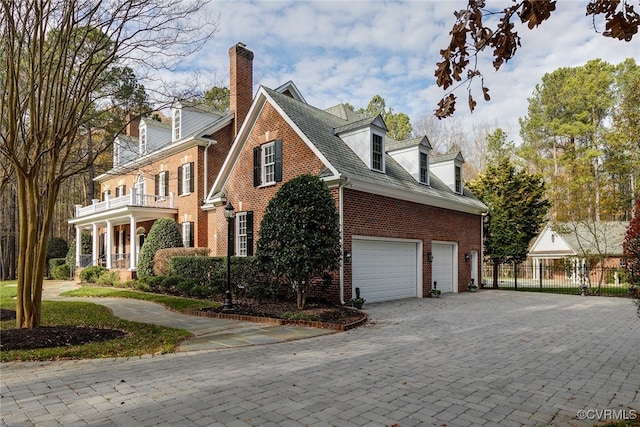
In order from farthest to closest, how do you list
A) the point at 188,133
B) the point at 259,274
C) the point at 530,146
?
the point at 530,146, the point at 188,133, the point at 259,274

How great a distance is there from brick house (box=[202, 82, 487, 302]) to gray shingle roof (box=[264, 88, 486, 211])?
0.06 meters

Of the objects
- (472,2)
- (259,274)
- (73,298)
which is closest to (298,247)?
(259,274)

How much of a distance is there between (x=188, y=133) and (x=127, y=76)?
14266 millimetres

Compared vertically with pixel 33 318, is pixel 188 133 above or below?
above

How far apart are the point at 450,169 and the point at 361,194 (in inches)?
343

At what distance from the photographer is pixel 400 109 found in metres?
37.2

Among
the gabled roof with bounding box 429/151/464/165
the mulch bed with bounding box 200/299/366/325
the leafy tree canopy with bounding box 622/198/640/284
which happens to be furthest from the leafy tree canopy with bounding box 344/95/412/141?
the leafy tree canopy with bounding box 622/198/640/284

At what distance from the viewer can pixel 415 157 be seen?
56.0 ft

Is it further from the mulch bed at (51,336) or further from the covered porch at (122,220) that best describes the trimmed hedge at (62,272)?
the mulch bed at (51,336)

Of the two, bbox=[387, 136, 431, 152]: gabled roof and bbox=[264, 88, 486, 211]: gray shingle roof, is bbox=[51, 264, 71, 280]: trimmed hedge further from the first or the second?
bbox=[387, 136, 431, 152]: gabled roof

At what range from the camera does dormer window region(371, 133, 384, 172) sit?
1462 cm

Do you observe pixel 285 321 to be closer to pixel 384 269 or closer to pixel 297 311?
pixel 297 311

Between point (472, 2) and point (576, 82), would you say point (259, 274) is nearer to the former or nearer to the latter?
point (472, 2)

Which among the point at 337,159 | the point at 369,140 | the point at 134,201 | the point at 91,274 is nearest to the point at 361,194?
the point at 337,159
